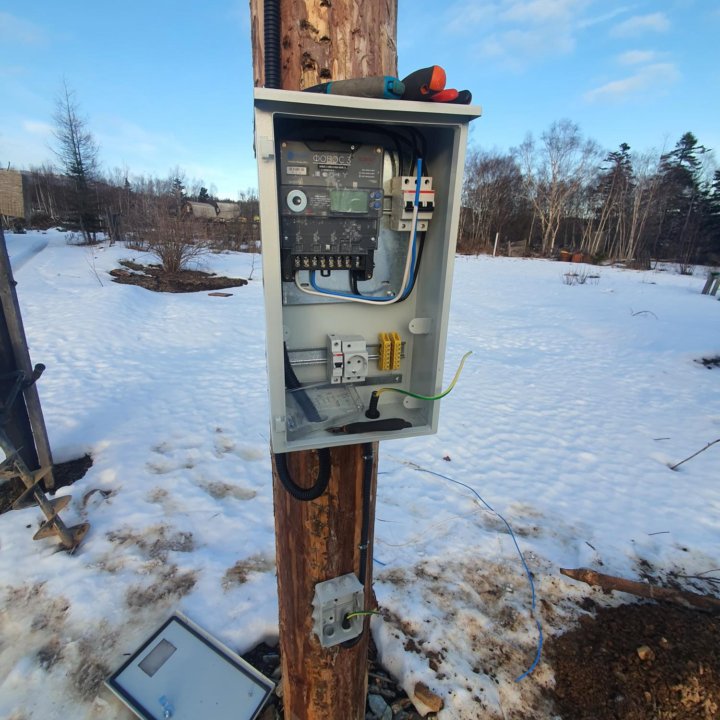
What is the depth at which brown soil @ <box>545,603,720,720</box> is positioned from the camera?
163 cm

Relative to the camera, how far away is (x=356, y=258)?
1.10m

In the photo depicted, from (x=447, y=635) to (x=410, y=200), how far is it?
2.01 m

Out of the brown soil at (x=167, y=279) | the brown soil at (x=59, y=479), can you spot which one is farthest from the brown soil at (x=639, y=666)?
the brown soil at (x=167, y=279)

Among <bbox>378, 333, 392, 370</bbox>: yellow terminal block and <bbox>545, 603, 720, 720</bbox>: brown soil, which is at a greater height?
<bbox>378, 333, 392, 370</bbox>: yellow terminal block

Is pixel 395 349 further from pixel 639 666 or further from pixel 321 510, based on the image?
pixel 639 666

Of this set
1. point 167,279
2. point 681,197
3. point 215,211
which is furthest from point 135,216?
point 681,197

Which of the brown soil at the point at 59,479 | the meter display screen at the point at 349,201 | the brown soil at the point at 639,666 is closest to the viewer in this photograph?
the meter display screen at the point at 349,201

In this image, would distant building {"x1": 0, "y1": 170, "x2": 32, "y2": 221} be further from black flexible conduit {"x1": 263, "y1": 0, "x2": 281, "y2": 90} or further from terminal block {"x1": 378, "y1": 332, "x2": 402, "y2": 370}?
terminal block {"x1": 378, "y1": 332, "x2": 402, "y2": 370}

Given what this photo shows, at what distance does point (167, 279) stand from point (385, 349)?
1020 centimetres

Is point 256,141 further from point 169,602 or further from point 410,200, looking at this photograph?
point 169,602

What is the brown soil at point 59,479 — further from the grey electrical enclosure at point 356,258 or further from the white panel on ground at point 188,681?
the grey electrical enclosure at point 356,258

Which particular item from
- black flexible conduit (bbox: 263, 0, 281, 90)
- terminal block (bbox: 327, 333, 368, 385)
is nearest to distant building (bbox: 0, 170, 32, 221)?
black flexible conduit (bbox: 263, 0, 281, 90)

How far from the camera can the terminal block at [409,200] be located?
1.04m

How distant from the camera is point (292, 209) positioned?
1.00 meters
